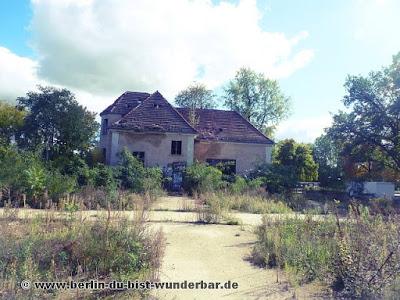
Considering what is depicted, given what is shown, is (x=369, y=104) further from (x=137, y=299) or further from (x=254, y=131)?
(x=137, y=299)

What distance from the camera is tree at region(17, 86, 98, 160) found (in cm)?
2475

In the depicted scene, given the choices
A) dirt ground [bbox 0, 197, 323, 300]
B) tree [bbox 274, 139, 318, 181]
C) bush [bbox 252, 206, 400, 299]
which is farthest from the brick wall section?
bush [bbox 252, 206, 400, 299]

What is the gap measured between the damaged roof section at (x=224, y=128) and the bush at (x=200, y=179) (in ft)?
26.9

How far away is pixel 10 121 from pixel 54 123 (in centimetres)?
662

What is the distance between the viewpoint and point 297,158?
32062 mm

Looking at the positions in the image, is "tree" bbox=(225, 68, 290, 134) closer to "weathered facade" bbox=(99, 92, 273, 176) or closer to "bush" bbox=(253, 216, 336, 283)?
"weathered facade" bbox=(99, 92, 273, 176)

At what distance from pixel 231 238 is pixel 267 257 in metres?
2.53

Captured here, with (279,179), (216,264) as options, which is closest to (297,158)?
(279,179)

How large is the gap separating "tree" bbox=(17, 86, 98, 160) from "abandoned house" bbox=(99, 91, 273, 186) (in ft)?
8.12

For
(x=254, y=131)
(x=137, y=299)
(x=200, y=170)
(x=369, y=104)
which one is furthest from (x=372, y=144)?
(x=137, y=299)

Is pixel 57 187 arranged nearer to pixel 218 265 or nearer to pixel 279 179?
pixel 218 265

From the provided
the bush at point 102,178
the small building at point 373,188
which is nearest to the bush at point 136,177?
the bush at point 102,178

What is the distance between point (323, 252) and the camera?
6.86 metres

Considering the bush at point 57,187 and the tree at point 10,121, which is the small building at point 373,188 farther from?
the tree at point 10,121
